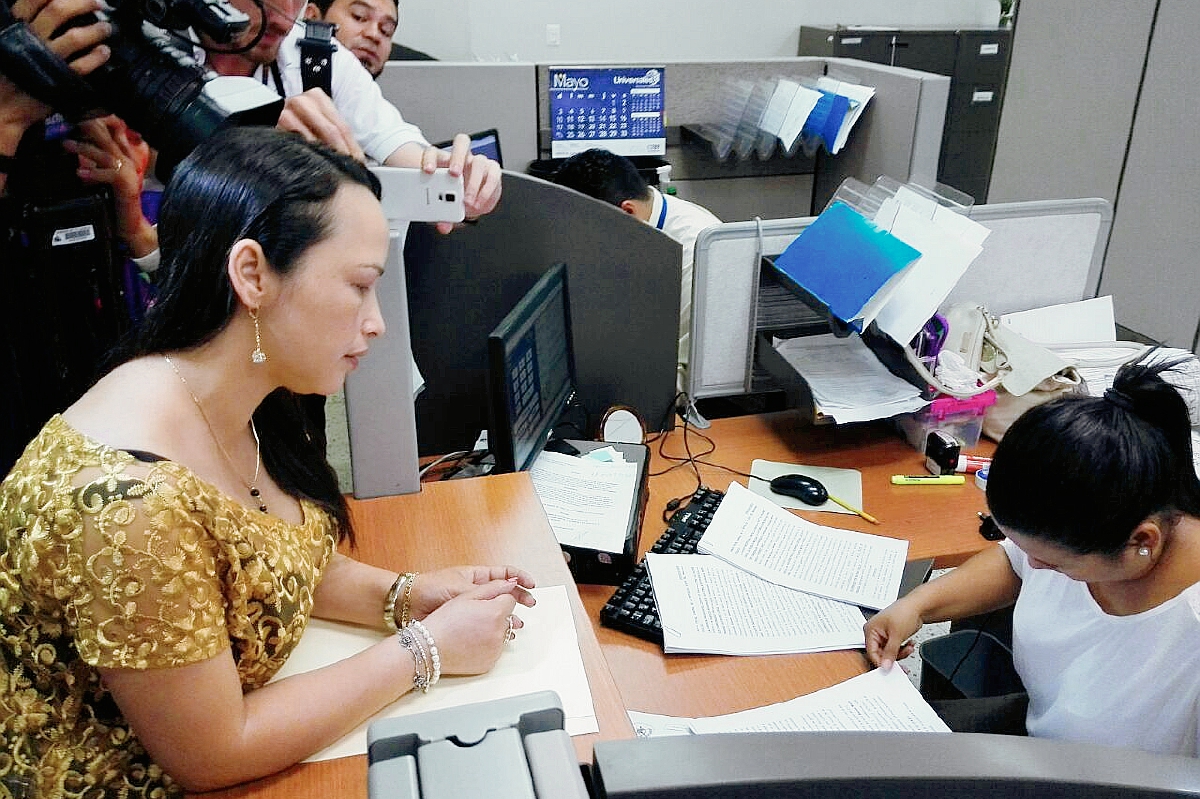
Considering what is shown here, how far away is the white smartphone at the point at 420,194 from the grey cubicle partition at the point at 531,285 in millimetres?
415

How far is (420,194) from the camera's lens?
104 centimetres

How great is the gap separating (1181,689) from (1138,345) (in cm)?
108

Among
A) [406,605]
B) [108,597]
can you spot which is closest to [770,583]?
[406,605]

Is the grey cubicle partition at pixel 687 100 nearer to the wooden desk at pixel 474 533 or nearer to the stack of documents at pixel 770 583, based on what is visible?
the stack of documents at pixel 770 583

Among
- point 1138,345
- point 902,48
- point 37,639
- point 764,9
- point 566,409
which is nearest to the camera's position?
point 37,639

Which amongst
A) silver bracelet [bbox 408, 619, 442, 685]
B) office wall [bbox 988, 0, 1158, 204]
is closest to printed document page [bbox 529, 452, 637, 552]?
silver bracelet [bbox 408, 619, 442, 685]

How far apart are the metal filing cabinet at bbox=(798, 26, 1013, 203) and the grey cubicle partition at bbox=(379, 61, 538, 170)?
8.96 ft

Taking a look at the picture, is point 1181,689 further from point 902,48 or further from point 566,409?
point 902,48

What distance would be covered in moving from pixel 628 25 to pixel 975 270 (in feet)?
12.1

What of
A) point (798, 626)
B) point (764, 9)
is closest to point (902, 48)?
point (764, 9)

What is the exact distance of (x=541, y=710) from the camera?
0.33 metres

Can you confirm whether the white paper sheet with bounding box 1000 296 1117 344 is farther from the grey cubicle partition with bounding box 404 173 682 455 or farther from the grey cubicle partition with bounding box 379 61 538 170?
the grey cubicle partition with bounding box 379 61 538 170

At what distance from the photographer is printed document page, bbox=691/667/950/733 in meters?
1.03

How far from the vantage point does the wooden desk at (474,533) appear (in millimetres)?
984
